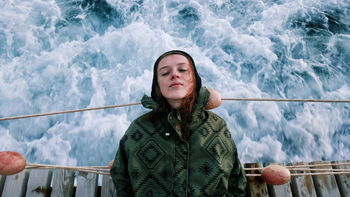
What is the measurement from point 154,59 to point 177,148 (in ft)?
11.4

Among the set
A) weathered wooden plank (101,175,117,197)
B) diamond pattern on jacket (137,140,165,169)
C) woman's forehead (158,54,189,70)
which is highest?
woman's forehead (158,54,189,70)

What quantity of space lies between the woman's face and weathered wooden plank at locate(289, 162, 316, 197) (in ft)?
3.40

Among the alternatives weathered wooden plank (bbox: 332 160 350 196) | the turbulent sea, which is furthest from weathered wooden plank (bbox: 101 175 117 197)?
the turbulent sea

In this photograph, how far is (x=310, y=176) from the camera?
1774mm

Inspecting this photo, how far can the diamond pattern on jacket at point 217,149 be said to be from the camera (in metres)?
1.38

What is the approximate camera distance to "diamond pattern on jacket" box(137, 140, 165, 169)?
1.39 metres

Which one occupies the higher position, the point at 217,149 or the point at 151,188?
the point at 217,149

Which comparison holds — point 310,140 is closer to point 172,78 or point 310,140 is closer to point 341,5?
point 172,78

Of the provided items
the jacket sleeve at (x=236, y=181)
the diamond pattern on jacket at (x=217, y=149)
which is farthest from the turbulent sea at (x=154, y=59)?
the diamond pattern on jacket at (x=217, y=149)

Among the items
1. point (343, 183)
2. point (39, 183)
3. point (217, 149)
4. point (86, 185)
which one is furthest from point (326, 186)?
point (39, 183)

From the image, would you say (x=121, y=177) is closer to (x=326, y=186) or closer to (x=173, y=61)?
(x=173, y=61)

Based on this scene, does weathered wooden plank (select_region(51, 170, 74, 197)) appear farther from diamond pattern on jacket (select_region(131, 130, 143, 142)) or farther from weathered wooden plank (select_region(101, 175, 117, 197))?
diamond pattern on jacket (select_region(131, 130, 143, 142))

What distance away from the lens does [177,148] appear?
4.54 ft

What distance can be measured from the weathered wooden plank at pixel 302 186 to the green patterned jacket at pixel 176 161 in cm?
53
